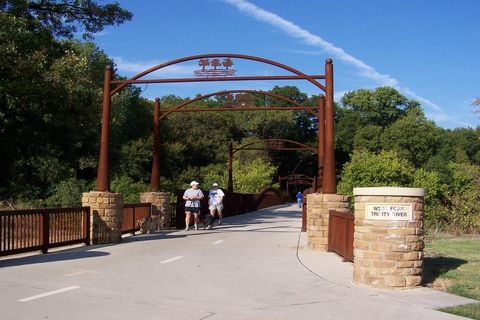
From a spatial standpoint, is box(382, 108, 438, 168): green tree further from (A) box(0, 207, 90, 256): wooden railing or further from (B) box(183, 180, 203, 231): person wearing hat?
(A) box(0, 207, 90, 256): wooden railing

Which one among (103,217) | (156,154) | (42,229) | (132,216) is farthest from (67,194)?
(42,229)

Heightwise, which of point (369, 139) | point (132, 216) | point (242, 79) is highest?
point (369, 139)

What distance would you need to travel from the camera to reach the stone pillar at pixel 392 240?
29.9ft

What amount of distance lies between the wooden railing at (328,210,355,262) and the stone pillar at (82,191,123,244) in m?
5.99

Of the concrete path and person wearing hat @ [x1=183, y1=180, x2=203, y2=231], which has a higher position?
person wearing hat @ [x1=183, y1=180, x2=203, y2=231]

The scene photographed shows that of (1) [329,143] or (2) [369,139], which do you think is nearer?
(1) [329,143]

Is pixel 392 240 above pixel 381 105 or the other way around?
the other way around

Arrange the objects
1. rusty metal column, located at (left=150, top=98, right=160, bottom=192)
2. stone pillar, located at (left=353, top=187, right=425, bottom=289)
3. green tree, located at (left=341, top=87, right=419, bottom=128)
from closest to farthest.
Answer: stone pillar, located at (left=353, top=187, right=425, bottom=289) → rusty metal column, located at (left=150, top=98, right=160, bottom=192) → green tree, located at (left=341, top=87, right=419, bottom=128)

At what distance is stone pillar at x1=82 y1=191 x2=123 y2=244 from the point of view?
1568 cm

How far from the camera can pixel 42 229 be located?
13031 millimetres

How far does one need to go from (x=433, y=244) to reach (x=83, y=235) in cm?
1016

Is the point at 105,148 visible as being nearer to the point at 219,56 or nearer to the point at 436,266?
the point at 219,56

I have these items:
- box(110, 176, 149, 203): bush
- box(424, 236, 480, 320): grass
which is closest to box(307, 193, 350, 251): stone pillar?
box(424, 236, 480, 320): grass

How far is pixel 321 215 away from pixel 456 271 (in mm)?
4507
